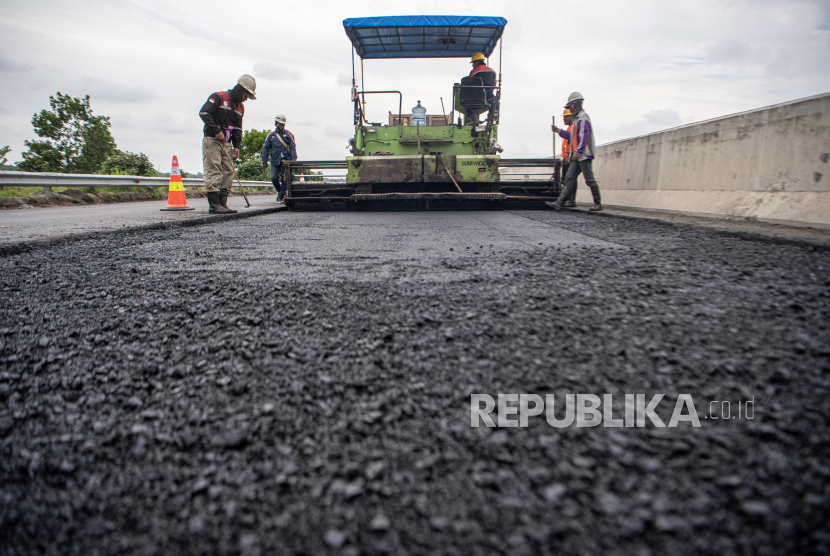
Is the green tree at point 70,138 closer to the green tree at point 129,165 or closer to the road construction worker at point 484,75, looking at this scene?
the green tree at point 129,165

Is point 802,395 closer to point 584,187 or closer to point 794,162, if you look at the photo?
point 794,162

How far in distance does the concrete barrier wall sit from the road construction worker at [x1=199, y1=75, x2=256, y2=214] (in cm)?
652

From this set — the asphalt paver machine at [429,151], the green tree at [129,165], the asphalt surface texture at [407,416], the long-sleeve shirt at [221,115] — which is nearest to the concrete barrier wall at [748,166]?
the asphalt paver machine at [429,151]

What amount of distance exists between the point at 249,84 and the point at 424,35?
3715 millimetres

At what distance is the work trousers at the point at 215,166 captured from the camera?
255 inches

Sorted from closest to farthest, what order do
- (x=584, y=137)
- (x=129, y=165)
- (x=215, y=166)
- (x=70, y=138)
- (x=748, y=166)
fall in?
(x=748, y=166)
(x=215, y=166)
(x=584, y=137)
(x=129, y=165)
(x=70, y=138)

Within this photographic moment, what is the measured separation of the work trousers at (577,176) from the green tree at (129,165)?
57.3 feet

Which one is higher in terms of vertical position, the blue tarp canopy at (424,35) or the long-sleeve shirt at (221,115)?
the blue tarp canopy at (424,35)

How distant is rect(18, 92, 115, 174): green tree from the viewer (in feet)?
125

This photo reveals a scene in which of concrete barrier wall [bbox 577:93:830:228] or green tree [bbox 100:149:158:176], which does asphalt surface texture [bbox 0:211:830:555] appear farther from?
green tree [bbox 100:149:158:176]

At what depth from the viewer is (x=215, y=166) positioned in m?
6.55

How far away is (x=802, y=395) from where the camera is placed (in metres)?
1.07

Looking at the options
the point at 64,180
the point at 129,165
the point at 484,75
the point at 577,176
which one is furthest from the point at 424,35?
the point at 129,165

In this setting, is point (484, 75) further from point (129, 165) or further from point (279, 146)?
point (129, 165)
